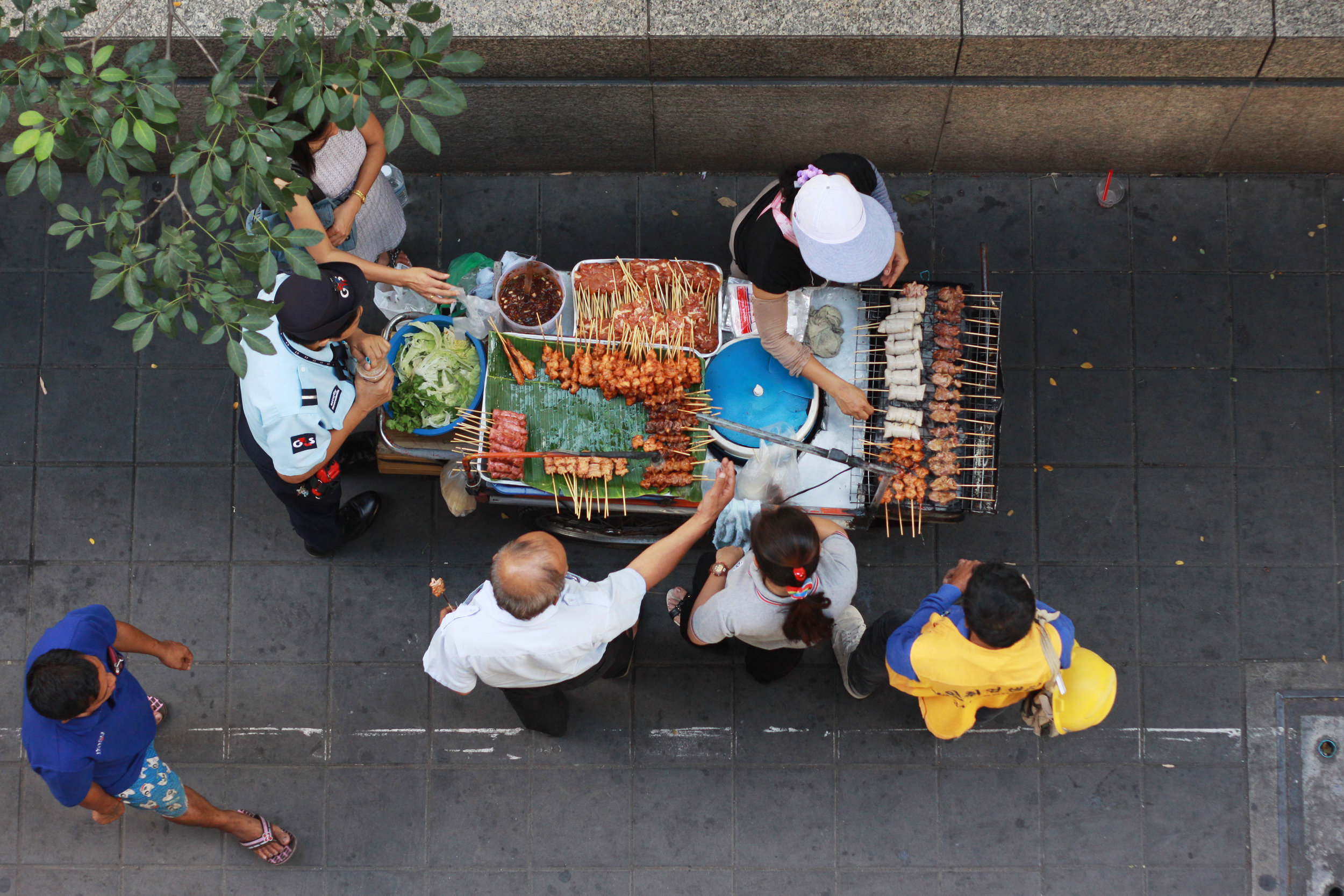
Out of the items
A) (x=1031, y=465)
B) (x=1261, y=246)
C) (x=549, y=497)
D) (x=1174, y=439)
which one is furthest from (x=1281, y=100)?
(x=549, y=497)

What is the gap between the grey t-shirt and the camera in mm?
4078

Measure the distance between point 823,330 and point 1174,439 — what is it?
9.07 feet

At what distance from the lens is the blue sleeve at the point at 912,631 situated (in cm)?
417

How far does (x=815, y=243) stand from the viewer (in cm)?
391

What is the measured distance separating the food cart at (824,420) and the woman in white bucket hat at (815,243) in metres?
0.16

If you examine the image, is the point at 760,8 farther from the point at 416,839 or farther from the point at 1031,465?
the point at 416,839

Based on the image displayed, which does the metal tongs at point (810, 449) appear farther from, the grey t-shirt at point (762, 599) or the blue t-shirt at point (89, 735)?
the blue t-shirt at point (89, 735)

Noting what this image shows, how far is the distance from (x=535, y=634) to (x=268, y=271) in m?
1.82

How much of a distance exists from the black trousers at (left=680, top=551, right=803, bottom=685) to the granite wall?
275cm

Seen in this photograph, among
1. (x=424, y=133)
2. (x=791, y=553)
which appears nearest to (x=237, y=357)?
(x=424, y=133)

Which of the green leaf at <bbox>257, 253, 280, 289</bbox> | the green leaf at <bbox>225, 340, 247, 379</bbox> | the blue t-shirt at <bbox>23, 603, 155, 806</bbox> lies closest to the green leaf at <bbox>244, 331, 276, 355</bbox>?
the green leaf at <bbox>225, 340, 247, 379</bbox>

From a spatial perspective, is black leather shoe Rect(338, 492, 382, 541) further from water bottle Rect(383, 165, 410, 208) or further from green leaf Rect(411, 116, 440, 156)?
green leaf Rect(411, 116, 440, 156)

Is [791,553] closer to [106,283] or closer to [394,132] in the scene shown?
[394,132]

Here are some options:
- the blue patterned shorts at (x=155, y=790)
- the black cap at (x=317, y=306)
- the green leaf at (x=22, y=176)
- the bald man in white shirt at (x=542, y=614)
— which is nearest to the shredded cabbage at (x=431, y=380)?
the black cap at (x=317, y=306)
